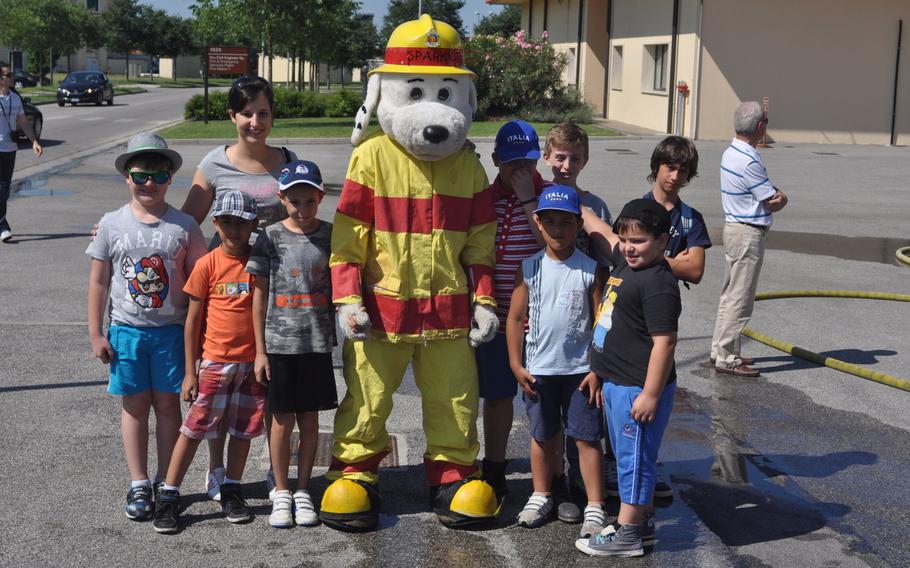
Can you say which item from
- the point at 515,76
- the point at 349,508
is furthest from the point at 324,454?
the point at 515,76

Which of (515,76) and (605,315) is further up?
(515,76)

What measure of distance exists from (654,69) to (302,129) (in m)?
11.6

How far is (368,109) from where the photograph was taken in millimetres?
5043

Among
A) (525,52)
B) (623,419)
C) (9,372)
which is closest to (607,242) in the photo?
(623,419)

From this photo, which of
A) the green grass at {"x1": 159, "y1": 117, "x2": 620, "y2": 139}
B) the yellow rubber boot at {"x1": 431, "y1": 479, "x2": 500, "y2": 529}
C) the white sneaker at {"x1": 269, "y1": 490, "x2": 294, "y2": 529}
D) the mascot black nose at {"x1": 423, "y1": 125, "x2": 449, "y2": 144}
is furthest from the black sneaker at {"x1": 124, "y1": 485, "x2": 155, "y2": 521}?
the green grass at {"x1": 159, "y1": 117, "x2": 620, "y2": 139}

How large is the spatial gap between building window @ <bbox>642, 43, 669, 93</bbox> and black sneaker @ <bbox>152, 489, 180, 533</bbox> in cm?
2947

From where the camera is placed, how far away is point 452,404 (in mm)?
4938

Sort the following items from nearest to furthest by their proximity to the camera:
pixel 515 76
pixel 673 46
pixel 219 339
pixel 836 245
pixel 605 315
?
pixel 605 315 → pixel 219 339 → pixel 836 245 → pixel 673 46 → pixel 515 76

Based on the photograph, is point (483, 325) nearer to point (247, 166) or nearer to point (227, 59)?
point (247, 166)

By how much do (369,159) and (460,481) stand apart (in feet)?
5.09

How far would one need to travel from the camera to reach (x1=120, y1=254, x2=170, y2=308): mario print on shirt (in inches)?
189

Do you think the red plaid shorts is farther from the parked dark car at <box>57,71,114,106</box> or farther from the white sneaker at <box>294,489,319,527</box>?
the parked dark car at <box>57,71,114,106</box>

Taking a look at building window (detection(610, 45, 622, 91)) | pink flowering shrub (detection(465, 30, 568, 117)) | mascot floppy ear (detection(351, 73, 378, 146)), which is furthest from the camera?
building window (detection(610, 45, 622, 91))

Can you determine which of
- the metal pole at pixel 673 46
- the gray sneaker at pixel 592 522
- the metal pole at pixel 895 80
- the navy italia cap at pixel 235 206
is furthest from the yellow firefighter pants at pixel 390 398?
the metal pole at pixel 895 80
